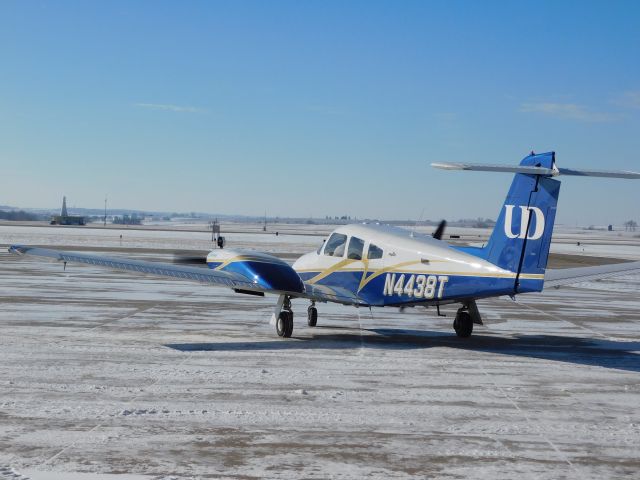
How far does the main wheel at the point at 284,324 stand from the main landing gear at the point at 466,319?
418 centimetres

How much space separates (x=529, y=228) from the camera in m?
15.1

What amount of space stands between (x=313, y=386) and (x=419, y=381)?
193 centimetres

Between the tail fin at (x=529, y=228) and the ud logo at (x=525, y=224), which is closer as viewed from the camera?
the tail fin at (x=529, y=228)

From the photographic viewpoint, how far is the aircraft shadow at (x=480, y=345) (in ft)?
51.9

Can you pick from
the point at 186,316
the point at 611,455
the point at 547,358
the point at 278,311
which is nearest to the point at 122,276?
the point at 186,316

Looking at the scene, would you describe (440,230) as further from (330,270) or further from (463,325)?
(330,270)

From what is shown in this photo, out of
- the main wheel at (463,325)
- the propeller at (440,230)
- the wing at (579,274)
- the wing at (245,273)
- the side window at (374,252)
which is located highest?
the propeller at (440,230)

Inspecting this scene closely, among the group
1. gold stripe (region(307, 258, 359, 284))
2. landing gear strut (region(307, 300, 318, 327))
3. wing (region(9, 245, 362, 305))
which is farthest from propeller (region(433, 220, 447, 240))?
wing (region(9, 245, 362, 305))

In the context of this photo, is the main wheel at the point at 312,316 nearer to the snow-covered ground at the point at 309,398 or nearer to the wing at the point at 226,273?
the snow-covered ground at the point at 309,398

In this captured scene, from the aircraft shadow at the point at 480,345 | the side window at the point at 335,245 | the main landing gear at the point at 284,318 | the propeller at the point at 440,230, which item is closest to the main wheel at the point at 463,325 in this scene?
the aircraft shadow at the point at 480,345

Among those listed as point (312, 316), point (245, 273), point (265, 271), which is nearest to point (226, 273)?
point (245, 273)

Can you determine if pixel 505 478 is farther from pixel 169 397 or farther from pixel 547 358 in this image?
pixel 547 358

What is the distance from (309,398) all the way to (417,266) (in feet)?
20.0

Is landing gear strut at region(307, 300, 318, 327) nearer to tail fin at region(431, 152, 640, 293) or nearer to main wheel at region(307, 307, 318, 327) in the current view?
main wheel at region(307, 307, 318, 327)
